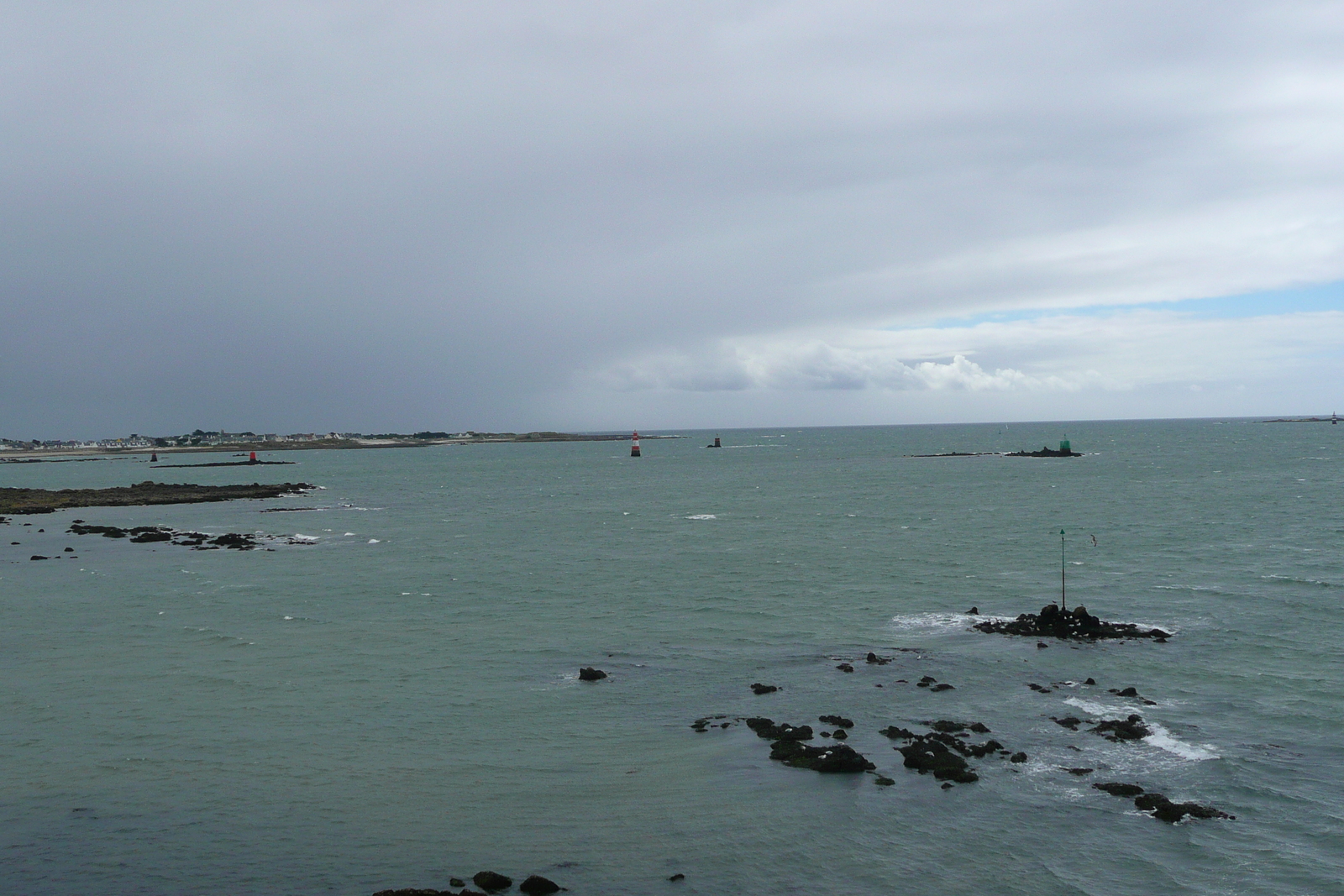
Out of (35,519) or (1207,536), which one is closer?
(1207,536)

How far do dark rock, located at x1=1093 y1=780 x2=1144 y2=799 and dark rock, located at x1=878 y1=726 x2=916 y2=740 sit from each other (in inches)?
177

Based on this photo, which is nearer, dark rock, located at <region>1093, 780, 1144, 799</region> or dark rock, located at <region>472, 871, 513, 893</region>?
dark rock, located at <region>472, 871, 513, 893</region>

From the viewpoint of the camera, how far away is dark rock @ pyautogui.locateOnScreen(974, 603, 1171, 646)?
32469 millimetres

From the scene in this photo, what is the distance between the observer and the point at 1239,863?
16.5 m

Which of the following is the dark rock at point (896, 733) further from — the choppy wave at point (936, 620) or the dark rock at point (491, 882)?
the choppy wave at point (936, 620)

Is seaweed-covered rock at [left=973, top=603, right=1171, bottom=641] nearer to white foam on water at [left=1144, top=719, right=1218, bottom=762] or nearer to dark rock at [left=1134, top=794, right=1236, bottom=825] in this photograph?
white foam on water at [left=1144, top=719, right=1218, bottom=762]

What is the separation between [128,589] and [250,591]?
245 inches

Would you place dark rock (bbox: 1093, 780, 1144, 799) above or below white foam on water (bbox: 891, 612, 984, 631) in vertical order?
below

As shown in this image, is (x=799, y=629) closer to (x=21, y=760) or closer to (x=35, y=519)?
(x=21, y=760)

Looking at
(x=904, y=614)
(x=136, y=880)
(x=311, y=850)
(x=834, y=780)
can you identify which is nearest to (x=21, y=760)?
(x=136, y=880)

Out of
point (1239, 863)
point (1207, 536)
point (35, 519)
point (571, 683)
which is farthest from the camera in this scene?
point (35, 519)

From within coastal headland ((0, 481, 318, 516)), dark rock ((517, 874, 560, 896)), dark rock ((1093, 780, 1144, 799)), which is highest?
coastal headland ((0, 481, 318, 516))

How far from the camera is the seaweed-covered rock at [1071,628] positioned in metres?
32.5

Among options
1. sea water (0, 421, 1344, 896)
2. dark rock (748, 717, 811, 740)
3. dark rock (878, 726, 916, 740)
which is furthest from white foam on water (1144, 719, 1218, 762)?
dark rock (748, 717, 811, 740)
